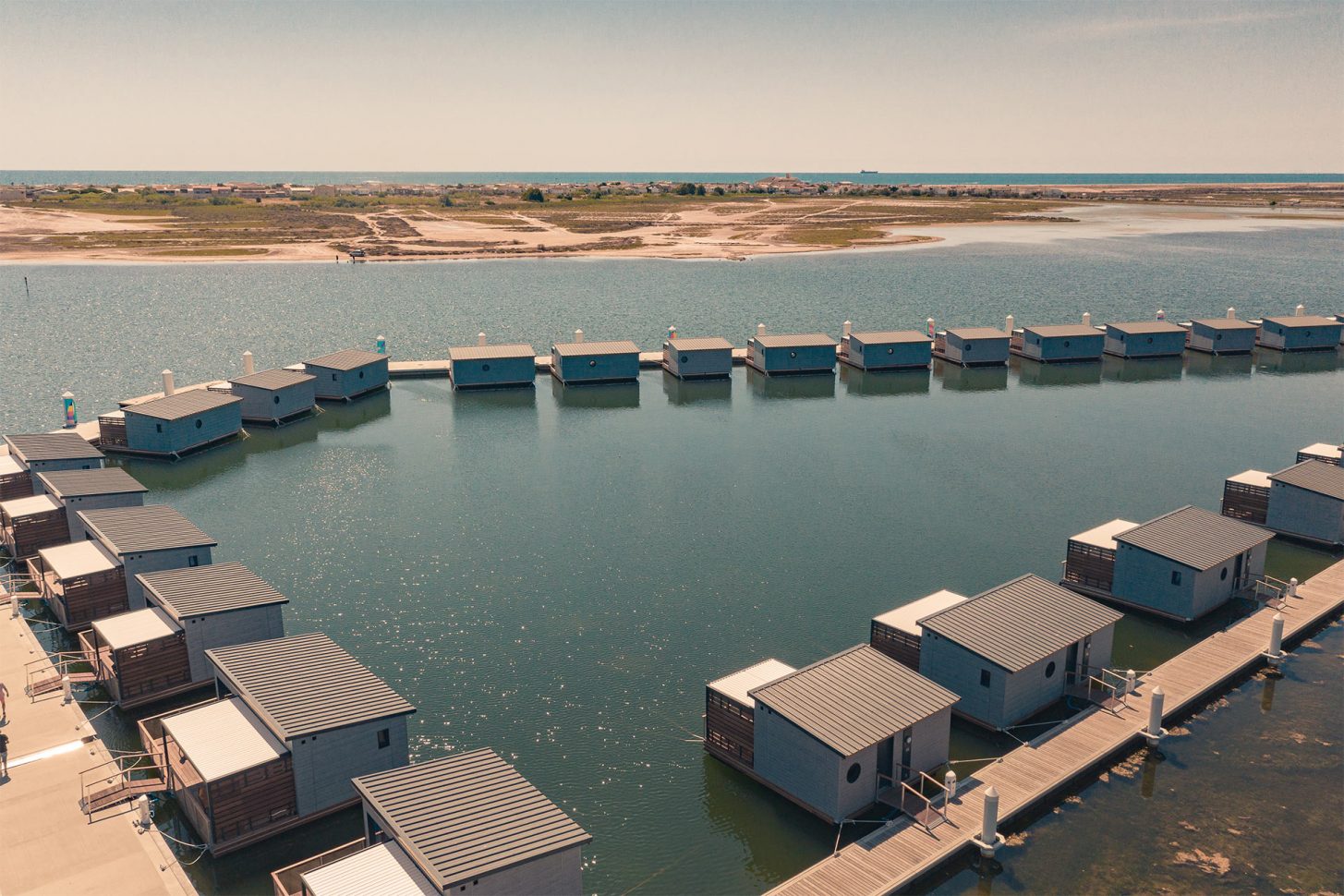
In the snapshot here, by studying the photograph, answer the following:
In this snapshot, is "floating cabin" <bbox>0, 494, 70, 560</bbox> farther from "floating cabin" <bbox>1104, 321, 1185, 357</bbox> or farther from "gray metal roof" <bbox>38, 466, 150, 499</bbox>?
"floating cabin" <bbox>1104, 321, 1185, 357</bbox>

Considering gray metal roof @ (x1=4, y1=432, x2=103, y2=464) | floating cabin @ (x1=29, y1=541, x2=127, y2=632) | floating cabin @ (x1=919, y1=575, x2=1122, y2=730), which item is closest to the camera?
floating cabin @ (x1=919, y1=575, x2=1122, y2=730)

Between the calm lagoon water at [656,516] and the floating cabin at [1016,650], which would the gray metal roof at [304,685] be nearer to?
the calm lagoon water at [656,516]

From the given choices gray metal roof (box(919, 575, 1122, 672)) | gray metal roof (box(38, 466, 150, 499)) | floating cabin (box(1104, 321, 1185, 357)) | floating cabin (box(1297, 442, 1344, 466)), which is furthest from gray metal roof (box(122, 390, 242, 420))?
floating cabin (box(1104, 321, 1185, 357))

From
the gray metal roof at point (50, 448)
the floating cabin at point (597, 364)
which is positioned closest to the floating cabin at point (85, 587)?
the gray metal roof at point (50, 448)

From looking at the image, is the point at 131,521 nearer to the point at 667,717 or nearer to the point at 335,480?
the point at 335,480

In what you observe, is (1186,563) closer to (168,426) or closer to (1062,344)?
(1062,344)

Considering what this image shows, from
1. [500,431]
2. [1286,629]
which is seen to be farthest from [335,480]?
[1286,629]
